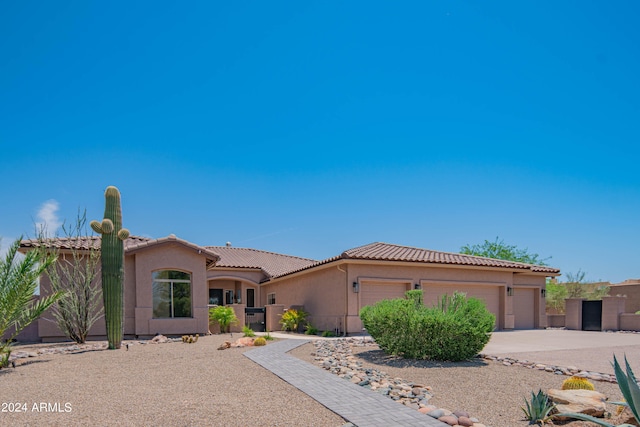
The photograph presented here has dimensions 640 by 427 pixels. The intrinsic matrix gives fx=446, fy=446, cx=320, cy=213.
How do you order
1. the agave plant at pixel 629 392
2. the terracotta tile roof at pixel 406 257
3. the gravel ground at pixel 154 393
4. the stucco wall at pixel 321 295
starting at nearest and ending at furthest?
the agave plant at pixel 629 392
the gravel ground at pixel 154 393
the terracotta tile roof at pixel 406 257
the stucco wall at pixel 321 295

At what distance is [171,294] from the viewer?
60.1 ft

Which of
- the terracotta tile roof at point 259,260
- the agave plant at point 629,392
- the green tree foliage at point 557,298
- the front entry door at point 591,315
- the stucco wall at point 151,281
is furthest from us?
the green tree foliage at point 557,298

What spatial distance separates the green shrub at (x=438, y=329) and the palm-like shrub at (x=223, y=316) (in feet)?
31.4

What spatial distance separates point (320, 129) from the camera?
1978 centimetres

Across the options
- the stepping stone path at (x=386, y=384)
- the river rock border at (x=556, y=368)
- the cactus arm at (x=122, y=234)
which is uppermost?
the cactus arm at (x=122, y=234)

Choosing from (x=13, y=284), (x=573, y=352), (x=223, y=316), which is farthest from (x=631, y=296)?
(x=13, y=284)

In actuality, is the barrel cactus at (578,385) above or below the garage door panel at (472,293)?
below

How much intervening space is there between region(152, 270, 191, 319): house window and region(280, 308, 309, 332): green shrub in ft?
16.0

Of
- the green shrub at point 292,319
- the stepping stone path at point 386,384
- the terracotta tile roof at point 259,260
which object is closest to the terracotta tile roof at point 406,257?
the green shrub at point 292,319

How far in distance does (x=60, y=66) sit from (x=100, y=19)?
2112mm

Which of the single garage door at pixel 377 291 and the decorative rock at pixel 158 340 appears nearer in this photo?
the decorative rock at pixel 158 340

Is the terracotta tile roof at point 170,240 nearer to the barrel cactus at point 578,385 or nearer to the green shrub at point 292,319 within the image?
the green shrub at point 292,319

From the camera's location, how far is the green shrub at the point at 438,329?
10648mm

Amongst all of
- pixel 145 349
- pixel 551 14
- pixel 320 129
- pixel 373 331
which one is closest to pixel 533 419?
pixel 373 331
